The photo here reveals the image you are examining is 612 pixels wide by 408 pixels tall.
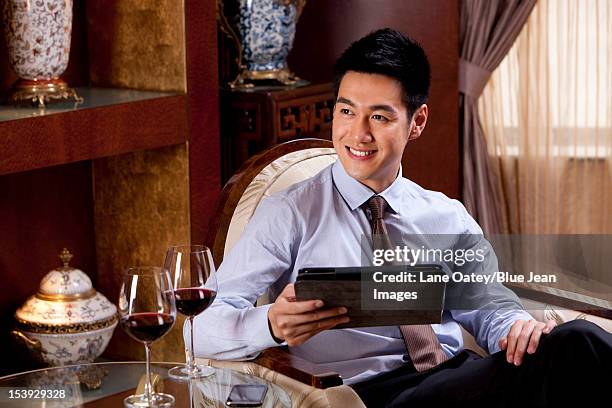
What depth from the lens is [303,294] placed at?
1.85 m

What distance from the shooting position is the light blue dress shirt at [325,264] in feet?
6.82

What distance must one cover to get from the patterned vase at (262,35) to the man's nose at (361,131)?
1.17 m

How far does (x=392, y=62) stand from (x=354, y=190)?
0.28 meters

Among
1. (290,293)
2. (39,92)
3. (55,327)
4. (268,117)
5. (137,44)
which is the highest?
(137,44)

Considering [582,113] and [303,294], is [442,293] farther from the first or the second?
[582,113]

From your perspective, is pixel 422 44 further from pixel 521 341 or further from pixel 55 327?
pixel 521 341

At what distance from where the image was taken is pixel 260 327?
2.01 meters

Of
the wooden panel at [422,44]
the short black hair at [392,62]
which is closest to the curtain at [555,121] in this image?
the wooden panel at [422,44]

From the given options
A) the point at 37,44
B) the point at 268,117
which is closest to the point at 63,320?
the point at 37,44

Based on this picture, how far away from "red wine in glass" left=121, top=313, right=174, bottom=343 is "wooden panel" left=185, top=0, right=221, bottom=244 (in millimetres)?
1286

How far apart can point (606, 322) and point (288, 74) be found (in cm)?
148

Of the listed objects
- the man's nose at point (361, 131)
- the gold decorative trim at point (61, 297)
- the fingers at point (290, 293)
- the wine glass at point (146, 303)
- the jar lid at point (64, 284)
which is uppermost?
the man's nose at point (361, 131)

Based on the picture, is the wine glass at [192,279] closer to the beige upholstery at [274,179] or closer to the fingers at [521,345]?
the beige upholstery at [274,179]

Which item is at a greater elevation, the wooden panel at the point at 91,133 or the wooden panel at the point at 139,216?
the wooden panel at the point at 91,133
